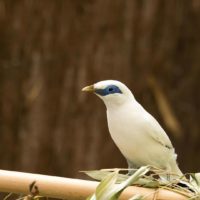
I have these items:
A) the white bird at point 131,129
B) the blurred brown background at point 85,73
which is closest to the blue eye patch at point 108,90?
the white bird at point 131,129

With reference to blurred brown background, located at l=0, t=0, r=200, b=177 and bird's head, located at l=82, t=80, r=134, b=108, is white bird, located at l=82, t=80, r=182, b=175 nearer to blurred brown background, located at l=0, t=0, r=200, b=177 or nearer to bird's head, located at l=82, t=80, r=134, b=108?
bird's head, located at l=82, t=80, r=134, b=108

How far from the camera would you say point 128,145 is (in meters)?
0.92

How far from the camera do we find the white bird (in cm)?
90

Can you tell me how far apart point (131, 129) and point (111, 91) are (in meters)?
0.06

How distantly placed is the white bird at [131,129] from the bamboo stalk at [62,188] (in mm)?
36

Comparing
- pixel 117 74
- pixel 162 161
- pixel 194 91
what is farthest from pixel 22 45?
pixel 162 161

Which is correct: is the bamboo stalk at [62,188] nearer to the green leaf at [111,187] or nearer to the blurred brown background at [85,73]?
the green leaf at [111,187]

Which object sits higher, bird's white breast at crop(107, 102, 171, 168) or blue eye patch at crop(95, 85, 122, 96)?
blue eye patch at crop(95, 85, 122, 96)

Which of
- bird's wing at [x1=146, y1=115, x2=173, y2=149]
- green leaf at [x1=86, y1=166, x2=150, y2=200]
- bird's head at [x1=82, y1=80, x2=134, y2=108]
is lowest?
green leaf at [x1=86, y1=166, x2=150, y2=200]

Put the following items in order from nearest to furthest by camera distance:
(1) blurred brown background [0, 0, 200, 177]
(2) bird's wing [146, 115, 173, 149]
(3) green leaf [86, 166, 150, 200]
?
1. (3) green leaf [86, 166, 150, 200]
2. (2) bird's wing [146, 115, 173, 149]
3. (1) blurred brown background [0, 0, 200, 177]

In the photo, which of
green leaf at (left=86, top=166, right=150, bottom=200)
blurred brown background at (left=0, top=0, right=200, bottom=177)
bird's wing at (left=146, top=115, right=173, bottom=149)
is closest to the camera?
green leaf at (left=86, top=166, right=150, bottom=200)

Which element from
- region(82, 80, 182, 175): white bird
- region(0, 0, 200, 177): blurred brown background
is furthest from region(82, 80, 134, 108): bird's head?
region(0, 0, 200, 177): blurred brown background

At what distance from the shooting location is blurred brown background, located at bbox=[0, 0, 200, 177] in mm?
1918

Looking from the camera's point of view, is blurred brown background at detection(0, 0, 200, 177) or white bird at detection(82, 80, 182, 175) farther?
blurred brown background at detection(0, 0, 200, 177)
